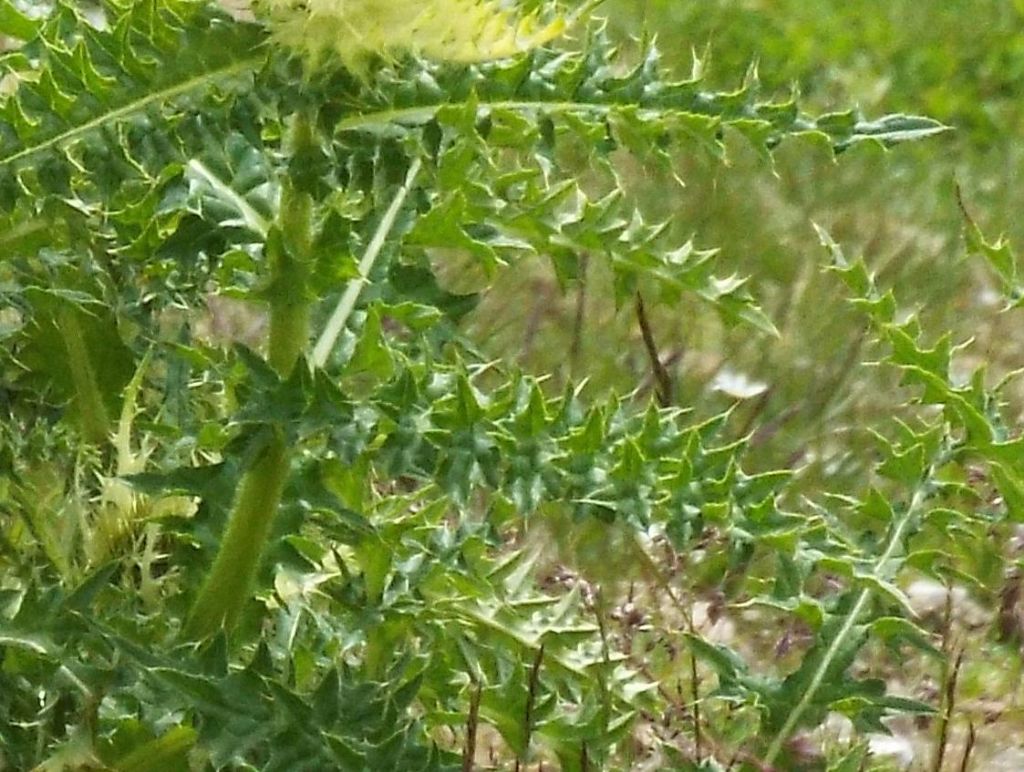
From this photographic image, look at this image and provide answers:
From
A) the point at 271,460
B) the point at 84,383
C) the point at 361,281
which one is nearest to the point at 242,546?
the point at 271,460

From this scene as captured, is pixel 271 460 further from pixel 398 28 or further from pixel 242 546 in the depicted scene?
pixel 398 28

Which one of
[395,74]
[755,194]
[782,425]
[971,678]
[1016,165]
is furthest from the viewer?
[1016,165]

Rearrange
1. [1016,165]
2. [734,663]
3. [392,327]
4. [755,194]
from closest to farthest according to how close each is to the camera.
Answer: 1. [734,663]
2. [392,327]
3. [755,194]
4. [1016,165]

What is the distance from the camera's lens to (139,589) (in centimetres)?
112

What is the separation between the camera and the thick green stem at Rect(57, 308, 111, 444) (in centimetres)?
117

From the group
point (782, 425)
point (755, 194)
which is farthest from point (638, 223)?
point (755, 194)

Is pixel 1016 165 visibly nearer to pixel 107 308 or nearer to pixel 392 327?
pixel 392 327

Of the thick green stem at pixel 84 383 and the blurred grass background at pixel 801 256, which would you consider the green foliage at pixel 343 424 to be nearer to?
the thick green stem at pixel 84 383

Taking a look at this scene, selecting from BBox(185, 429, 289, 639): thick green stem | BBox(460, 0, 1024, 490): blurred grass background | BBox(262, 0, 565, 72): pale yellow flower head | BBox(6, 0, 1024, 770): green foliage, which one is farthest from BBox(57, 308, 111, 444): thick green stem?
BBox(460, 0, 1024, 490): blurred grass background

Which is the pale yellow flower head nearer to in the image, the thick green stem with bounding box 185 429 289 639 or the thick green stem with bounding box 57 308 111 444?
the thick green stem with bounding box 185 429 289 639

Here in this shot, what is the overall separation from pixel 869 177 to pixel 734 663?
1596 mm

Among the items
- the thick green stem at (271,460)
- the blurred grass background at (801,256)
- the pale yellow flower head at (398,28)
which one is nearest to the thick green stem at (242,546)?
the thick green stem at (271,460)

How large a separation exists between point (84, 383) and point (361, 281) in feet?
1.18

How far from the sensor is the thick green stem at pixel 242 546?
3.10 feet
